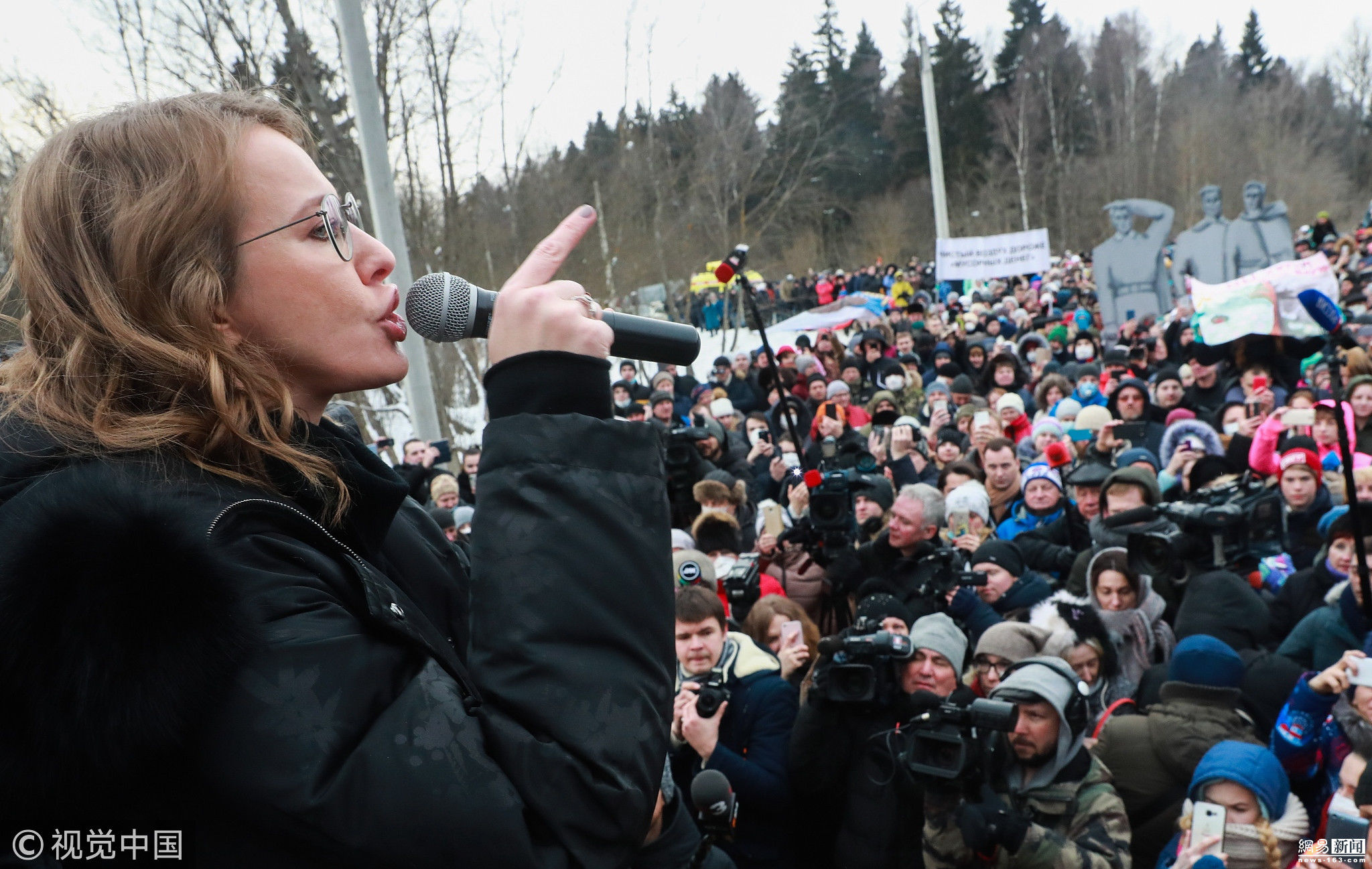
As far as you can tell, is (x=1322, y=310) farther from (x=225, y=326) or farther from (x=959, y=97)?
(x=959, y=97)

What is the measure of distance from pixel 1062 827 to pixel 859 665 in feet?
2.56

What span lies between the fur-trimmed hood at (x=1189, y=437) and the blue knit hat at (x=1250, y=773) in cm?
381

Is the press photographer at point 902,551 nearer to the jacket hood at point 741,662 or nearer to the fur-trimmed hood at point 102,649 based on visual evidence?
the jacket hood at point 741,662

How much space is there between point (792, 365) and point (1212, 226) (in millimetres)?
7991

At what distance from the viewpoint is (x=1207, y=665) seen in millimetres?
3658

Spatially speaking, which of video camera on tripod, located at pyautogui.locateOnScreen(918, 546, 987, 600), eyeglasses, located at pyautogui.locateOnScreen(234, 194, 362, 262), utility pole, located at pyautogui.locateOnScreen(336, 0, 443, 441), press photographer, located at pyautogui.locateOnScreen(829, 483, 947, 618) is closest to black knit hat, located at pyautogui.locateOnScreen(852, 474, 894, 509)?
press photographer, located at pyautogui.locateOnScreen(829, 483, 947, 618)

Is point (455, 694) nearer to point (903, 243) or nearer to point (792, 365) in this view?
point (792, 365)

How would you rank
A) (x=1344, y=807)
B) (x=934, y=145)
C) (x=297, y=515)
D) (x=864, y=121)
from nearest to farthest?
(x=297, y=515)
(x=1344, y=807)
(x=934, y=145)
(x=864, y=121)

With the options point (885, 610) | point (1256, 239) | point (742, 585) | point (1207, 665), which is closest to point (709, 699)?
point (885, 610)

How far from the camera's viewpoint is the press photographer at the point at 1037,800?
2.99 m

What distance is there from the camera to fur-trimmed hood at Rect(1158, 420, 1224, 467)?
22.2ft

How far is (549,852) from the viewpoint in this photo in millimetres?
814

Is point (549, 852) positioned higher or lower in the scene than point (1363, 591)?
higher

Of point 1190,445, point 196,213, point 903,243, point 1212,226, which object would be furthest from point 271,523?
point 903,243
